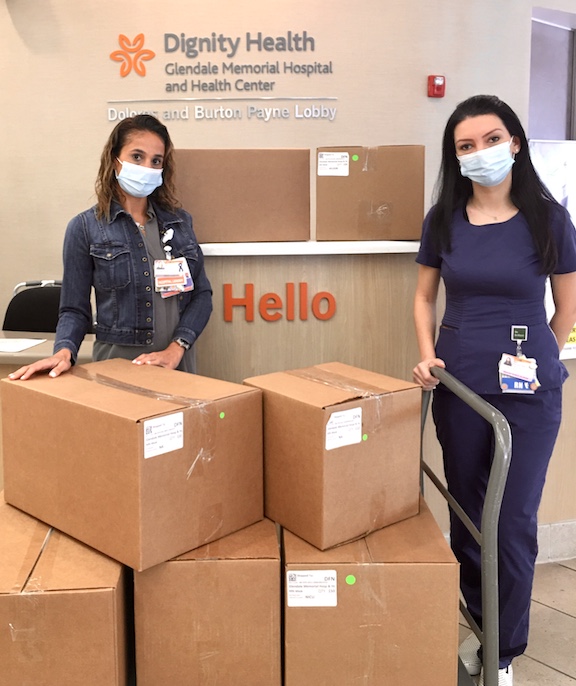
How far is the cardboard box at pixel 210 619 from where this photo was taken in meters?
1.26

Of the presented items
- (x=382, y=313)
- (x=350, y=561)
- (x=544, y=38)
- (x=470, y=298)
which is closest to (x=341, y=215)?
(x=382, y=313)

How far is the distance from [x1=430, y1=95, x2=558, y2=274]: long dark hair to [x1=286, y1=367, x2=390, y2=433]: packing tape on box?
51 centimetres

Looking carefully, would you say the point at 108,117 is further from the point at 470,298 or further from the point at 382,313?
the point at 470,298

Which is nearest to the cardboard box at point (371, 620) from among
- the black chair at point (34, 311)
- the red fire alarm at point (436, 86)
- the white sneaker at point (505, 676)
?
the white sneaker at point (505, 676)

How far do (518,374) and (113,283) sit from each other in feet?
3.47

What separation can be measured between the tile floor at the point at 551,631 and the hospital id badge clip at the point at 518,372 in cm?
89

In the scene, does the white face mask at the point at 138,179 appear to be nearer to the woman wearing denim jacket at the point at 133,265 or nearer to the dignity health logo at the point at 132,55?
the woman wearing denim jacket at the point at 133,265

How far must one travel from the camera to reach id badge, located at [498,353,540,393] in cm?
164

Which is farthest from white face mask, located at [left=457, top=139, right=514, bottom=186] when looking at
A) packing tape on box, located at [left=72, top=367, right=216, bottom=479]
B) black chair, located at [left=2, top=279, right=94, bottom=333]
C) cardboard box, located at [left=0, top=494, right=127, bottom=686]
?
black chair, located at [left=2, top=279, right=94, bottom=333]

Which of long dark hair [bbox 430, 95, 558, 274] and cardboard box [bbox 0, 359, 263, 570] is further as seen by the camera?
long dark hair [bbox 430, 95, 558, 274]

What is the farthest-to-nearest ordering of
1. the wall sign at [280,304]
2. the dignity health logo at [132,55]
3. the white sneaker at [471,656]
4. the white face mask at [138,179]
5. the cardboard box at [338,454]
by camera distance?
the dignity health logo at [132,55] → the wall sign at [280,304] → the white sneaker at [471,656] → the white face mask at [138,179] → the cardboard box at [338,454]

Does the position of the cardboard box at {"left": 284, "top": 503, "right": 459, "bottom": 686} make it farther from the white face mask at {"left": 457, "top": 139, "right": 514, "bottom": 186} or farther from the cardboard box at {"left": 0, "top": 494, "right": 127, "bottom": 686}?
the white face mask at {"left": 457, "top": 139, "right": 514, "bottom": 186}

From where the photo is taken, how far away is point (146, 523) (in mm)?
1195

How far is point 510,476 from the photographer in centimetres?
172
